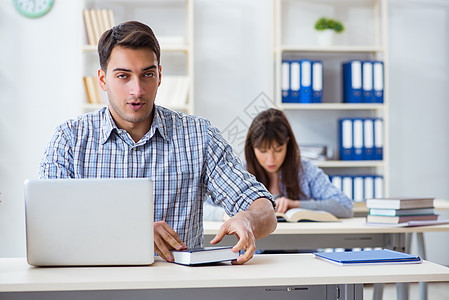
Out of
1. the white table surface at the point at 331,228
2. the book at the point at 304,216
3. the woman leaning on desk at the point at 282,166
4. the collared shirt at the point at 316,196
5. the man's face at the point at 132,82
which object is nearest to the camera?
the man's face at the point at 132,82

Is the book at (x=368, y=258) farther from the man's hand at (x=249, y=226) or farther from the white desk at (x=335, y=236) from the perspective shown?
the white desk at (x=335, y=236)

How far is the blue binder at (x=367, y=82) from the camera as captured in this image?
13.5 ft

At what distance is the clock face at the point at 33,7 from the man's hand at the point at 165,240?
10.5 feet

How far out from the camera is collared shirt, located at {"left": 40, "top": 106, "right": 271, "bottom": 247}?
1764mm

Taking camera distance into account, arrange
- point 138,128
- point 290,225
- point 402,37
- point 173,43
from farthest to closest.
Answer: point 402,37 → point 173,43 → point 290,225 → point 138,128

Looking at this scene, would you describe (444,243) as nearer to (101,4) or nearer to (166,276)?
(101,4)

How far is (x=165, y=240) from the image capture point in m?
1.48

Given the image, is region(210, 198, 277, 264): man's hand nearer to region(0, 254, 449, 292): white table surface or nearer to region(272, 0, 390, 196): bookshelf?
region(0, 254, 449, 292): white table surface

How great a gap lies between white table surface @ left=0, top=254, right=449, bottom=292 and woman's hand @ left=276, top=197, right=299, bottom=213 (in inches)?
55.3

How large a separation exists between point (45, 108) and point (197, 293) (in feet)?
10.4


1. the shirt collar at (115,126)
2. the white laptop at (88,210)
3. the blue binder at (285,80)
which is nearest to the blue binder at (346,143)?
the blue binder at (285,80)

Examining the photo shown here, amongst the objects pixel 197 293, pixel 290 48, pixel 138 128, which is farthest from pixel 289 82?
pixel 197 293

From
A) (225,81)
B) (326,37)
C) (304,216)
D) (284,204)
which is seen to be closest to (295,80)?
(326,37)

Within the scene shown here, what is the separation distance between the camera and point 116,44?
1.73 m
